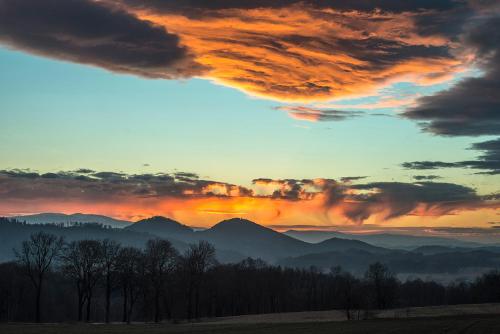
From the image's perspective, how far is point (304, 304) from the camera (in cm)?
18112

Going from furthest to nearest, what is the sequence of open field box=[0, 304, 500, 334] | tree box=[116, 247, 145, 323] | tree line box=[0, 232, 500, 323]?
1. tree box=[116, 247, 145, 323]
2. tree line box=[0, 232, 500, 323]
3. open field box=[0, 304, 500, 334]

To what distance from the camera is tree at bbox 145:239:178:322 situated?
376ft

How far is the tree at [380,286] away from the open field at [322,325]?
35737 mm

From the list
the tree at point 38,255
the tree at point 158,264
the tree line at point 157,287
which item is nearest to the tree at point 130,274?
the tree line at point 157,287

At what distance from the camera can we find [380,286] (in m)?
157

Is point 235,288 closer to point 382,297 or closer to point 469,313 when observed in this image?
point 382,297

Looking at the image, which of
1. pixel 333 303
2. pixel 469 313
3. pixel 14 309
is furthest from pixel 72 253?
pixel 333 303

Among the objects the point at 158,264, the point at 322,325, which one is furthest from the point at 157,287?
the point at 322,325

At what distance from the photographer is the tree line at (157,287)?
114 meters

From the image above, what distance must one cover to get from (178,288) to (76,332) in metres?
53.7

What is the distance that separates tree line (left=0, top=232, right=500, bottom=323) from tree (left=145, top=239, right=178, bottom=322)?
203mm

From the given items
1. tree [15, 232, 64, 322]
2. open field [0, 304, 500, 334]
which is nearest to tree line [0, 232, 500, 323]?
tree [15, 232, 64, 322]

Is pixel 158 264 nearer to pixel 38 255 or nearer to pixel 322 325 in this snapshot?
pixel 38 255

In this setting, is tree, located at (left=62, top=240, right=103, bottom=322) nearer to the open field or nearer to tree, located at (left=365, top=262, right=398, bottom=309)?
the open field
